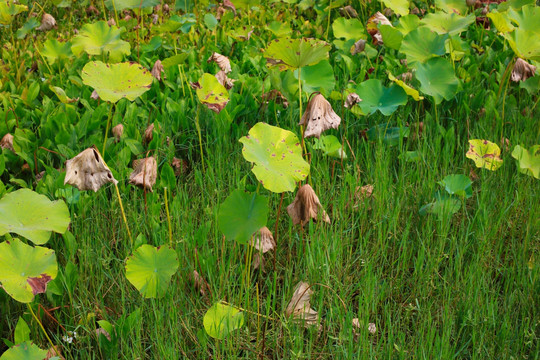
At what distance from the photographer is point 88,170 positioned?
5.21 ft

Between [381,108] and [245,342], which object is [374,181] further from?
[245,342]

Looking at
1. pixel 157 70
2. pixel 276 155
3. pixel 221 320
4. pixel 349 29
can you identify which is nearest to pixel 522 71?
pixel 349 29

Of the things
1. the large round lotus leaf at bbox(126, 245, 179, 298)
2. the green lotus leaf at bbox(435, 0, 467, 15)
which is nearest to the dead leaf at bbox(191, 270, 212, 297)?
the large round lotus leaf at bbox(126, 245, 179, 298)

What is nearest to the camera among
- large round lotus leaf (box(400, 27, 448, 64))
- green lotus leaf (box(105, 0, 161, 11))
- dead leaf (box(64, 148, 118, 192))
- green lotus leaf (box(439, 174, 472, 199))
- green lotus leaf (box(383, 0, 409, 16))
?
dead leaf (box(64, 148, 118, 192))

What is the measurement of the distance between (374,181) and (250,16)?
2169 millimetres

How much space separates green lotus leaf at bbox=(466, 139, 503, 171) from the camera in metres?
2.12

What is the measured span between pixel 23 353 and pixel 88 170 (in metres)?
0.50

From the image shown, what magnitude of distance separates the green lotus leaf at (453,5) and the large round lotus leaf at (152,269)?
2.31m

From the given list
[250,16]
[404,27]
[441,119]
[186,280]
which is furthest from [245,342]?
[250,16]

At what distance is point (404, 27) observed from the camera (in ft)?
9.66

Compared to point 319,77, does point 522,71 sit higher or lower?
lower

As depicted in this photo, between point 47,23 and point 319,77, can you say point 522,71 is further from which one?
point 47,23

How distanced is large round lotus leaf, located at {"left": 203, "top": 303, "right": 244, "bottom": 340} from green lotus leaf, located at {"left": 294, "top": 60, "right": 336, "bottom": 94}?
3.41ft

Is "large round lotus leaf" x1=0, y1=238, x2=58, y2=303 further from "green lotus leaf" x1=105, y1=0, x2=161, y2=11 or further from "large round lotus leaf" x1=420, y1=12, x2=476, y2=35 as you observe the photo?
"large round lotus leaf" x1=420, y1=12, x2=476, y2=35
